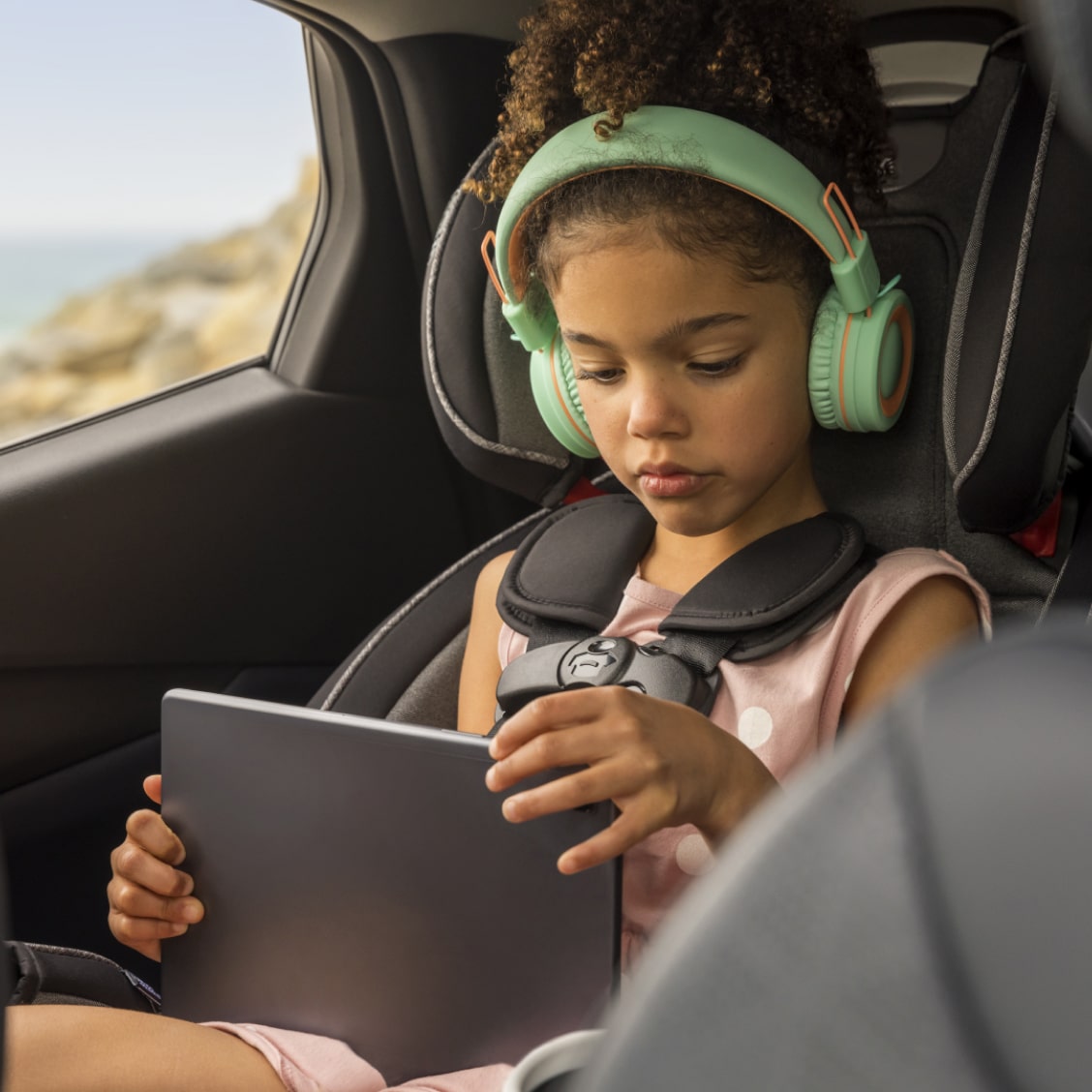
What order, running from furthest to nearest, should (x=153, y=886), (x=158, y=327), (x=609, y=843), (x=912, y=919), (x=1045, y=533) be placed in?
1. (x=158, y=327)
2. (x=1045, y=533)
3. (x=153, y=886)
4. (x=609, y=843)
5. (x=912, y=919)

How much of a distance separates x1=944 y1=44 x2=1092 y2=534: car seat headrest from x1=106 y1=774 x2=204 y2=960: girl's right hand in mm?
745

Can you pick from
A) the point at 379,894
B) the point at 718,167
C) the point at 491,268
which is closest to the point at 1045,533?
the point at 718,167

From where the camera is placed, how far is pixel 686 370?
117cm

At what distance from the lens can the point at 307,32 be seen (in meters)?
1.82

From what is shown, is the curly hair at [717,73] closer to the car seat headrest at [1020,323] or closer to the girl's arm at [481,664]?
the car seat headrest at [1020,323]

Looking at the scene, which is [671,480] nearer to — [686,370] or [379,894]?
[686,370]

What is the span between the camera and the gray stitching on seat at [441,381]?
4.74 ft

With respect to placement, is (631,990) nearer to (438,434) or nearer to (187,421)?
(187,421)

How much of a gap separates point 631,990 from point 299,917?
570mm

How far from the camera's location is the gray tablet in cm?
93

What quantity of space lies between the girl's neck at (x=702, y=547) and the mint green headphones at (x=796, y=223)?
0.38 feet

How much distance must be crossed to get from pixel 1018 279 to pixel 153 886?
2.85 ft

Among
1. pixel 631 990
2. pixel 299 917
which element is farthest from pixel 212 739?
pixel 631 990

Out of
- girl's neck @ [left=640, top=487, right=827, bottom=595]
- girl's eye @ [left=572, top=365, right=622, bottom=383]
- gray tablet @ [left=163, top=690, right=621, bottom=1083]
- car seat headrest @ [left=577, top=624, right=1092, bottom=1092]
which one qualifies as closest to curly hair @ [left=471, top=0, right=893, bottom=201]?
girl's eye @ [left=572, top=365, right=622, bottom=383]
